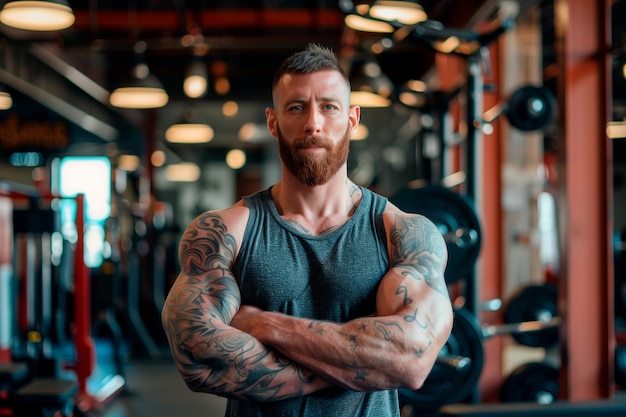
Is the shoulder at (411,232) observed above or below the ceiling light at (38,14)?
below

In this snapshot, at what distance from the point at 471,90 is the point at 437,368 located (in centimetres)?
130

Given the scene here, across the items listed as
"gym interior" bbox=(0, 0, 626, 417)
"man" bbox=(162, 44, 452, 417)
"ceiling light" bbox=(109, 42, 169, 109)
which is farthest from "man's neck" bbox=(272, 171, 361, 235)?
"ceiling light" bbox=(109, 42, 169, 109)

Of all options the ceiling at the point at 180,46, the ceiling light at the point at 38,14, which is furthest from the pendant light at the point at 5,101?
the ceiling light at the point at 38,14

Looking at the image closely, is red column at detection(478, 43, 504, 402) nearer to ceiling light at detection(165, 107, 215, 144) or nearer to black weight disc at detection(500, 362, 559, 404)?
black weight disc at detection(500, 362, 559, 404)

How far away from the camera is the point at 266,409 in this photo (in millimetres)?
1446

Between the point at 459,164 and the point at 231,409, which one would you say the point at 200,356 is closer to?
the point at 231,409

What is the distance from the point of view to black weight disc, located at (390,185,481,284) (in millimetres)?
2967

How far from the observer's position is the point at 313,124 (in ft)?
4.75

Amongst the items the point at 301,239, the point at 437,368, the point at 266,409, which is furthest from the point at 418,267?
the point at 437,368

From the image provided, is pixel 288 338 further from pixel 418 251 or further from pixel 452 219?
pixel 452 219

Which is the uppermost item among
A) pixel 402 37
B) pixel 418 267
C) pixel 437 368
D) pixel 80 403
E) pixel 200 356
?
pixel 402 37

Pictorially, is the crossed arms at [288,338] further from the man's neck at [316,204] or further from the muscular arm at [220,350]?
Answer: the man's neck at [316,204]

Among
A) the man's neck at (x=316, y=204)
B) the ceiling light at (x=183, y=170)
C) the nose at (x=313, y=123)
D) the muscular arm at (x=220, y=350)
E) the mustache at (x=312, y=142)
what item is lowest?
the muscular arm at (x=220, y=350)

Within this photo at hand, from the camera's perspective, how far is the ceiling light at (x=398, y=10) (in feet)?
12.2
